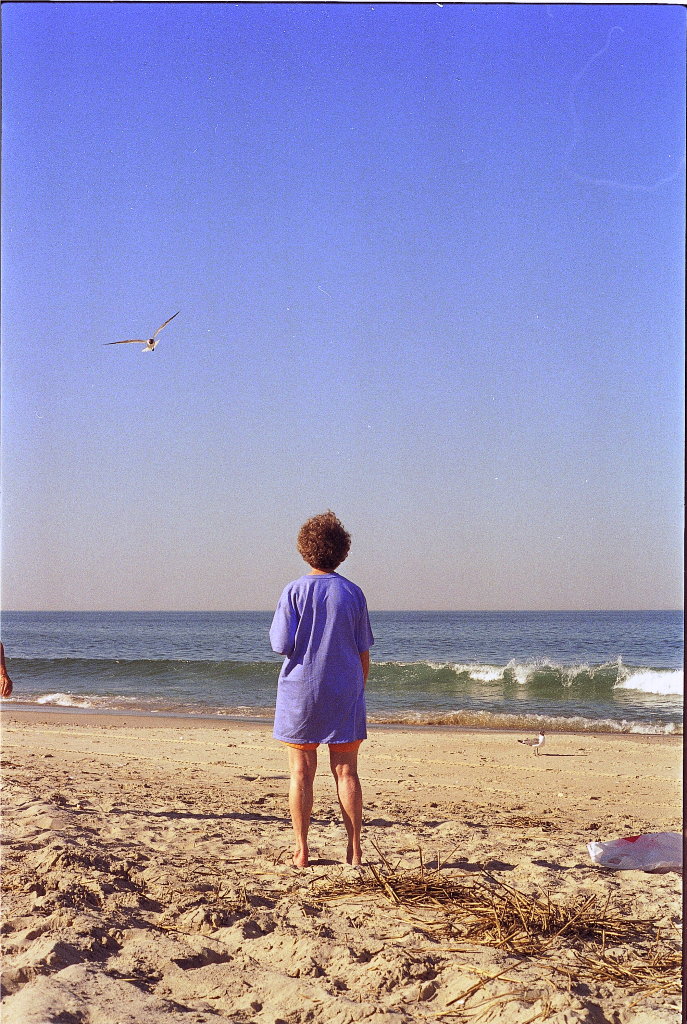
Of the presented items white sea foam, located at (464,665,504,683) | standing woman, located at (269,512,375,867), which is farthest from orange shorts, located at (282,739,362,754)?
white sea foam, located at (464,665,504,683)

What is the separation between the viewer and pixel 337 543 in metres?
2.56

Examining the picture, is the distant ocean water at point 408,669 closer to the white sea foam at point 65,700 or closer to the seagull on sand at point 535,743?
the white sea foam at point 65,700

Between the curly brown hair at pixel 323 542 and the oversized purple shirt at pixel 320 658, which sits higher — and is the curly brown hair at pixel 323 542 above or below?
above

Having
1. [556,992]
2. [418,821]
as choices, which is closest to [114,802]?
[418,821]

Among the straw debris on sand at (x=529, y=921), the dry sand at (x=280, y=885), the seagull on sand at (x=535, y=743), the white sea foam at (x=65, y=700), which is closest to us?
the dry sand at (x=280, y=885)

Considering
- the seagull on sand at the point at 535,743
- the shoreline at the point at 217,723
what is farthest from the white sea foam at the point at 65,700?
the seagull on sand at the point at 535,743

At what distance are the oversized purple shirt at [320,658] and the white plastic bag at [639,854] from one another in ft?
2.95

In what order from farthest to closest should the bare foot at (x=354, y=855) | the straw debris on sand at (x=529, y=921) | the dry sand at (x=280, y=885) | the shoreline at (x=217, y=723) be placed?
1. the shoreline at (x=217, y=723)
2. the bare foot at (x=354, y=855)
3. the straw debris on sand at (x=529, y=921)
4. the dry sand at (x=280, y=885)

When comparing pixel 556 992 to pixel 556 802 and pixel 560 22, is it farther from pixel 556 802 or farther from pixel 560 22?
pixel 560 22

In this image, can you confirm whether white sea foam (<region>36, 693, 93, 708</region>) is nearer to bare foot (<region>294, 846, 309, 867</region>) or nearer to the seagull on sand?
the seagull on sand

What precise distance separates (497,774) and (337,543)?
2171mm

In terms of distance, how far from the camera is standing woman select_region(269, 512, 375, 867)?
2510 mm

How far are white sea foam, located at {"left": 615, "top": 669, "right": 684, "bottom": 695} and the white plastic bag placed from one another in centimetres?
543

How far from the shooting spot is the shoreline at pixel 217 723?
571 centimetres
